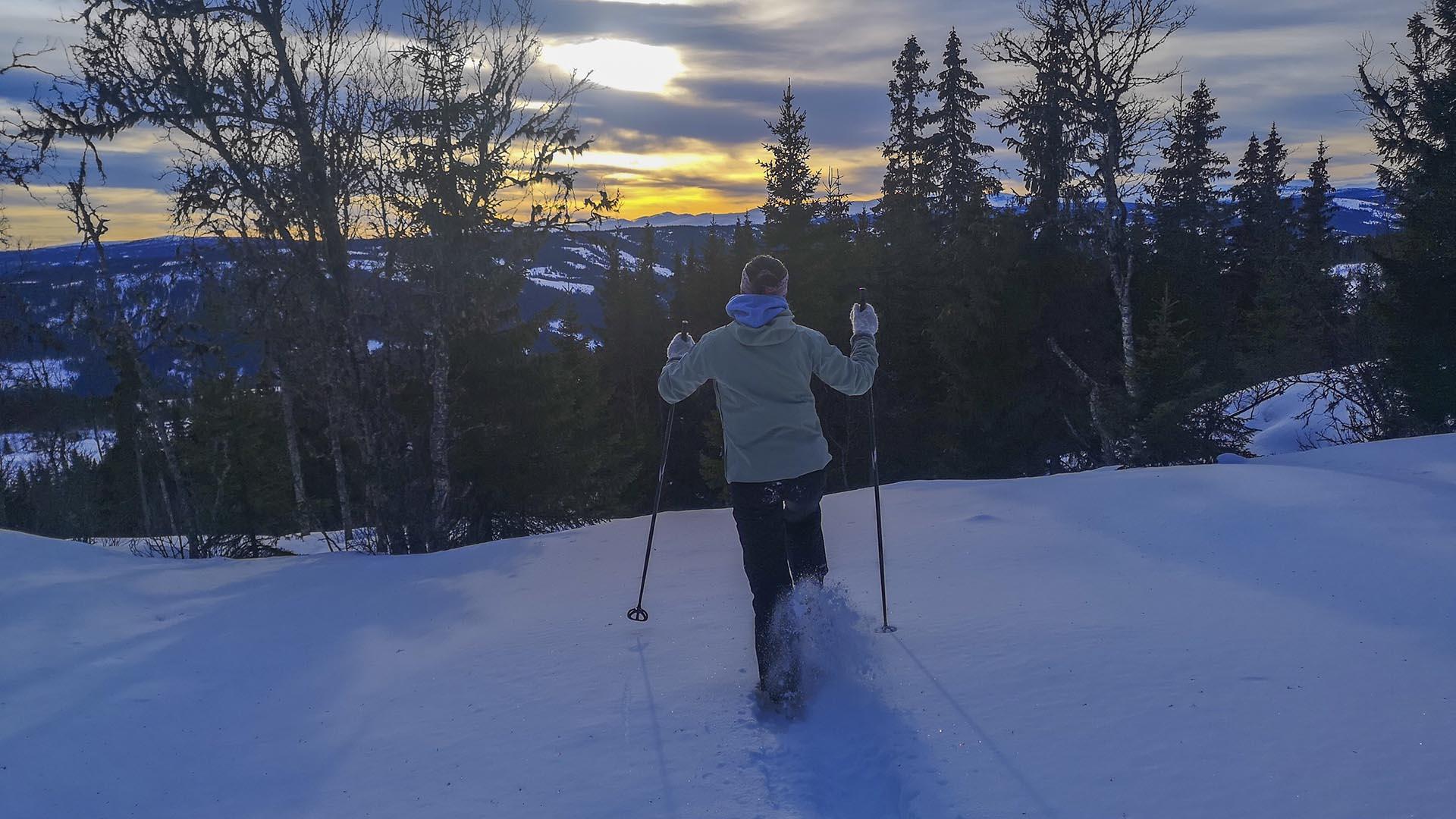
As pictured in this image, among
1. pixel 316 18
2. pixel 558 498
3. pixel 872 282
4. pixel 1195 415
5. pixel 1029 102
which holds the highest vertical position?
pixel 1029 102

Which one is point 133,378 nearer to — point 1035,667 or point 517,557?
point 517,557

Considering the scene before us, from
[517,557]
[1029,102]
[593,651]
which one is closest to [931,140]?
[1029,102]

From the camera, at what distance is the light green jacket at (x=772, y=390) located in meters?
3.84

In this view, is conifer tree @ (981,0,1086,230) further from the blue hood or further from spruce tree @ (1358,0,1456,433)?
the blue hood

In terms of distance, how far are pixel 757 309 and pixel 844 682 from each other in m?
1.83

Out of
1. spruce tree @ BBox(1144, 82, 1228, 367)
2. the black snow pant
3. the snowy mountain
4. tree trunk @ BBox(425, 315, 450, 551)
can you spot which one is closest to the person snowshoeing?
the black snow pant

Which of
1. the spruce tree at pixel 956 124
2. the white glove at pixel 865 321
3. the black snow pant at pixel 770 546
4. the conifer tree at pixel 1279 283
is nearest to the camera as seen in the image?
the black snow pant at pixel 770 546

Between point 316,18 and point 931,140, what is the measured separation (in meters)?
27.1

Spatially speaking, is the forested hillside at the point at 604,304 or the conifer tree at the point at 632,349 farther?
the conifer tree at the point at 632,349

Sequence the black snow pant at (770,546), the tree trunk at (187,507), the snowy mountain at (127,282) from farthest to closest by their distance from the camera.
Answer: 1. the snowy mountain at (127,282)
2. the tree trunk at (187,507)
3. the black snow pant at (770,546)

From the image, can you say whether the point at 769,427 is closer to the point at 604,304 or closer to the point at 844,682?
the point at 844,682

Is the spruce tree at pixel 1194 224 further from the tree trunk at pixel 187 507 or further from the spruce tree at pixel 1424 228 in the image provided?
the tree trunk at pixel 187 507

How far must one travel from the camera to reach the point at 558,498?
68.2 ft

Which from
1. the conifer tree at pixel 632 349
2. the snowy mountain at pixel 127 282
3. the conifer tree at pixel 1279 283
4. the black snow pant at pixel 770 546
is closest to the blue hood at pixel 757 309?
the black snow pant at pixel 770 546
